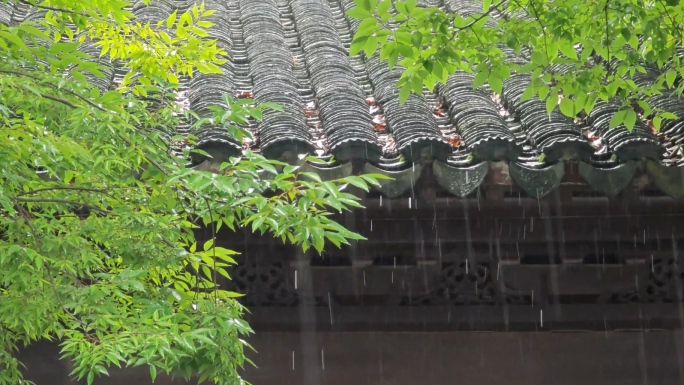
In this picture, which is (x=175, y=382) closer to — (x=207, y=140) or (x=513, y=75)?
(x=207, y=140)

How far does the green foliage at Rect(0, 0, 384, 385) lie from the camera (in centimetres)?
279

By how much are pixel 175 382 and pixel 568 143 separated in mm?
2516

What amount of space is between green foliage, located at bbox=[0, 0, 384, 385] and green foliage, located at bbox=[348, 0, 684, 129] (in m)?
0.89

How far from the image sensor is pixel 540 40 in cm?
401

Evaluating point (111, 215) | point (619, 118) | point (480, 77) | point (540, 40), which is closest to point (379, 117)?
point (480, 77)

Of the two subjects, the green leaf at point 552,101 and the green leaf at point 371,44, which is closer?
the green leaf at point 371,44

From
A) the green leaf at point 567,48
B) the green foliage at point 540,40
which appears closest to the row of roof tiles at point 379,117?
the green foliage at point 540,40

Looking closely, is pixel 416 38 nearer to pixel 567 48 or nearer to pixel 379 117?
pixel 567 48

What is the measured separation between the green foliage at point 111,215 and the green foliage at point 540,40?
0.89 metres

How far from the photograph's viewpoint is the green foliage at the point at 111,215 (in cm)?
279

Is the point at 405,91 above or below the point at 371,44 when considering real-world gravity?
below

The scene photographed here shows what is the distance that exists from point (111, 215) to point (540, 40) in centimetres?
214

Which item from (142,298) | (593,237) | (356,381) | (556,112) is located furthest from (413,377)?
(142,298)

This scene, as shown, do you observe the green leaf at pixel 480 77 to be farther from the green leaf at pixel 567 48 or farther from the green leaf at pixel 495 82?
the green leaf at pixel 567 48
